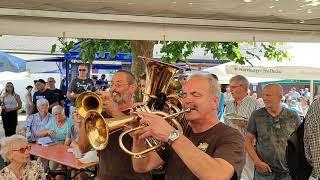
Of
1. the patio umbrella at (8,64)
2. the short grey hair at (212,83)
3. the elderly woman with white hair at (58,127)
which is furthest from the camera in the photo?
the patio umbrella at (8,64)

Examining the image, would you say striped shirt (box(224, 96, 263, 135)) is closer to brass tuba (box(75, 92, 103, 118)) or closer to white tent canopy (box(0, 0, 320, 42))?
white tent canopy (box(0, 0, 320, 42))

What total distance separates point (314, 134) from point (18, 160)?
2.63 m

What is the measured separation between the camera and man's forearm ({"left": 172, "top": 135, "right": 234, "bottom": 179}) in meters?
1.97

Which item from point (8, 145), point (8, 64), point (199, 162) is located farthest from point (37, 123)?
point (199, 162)

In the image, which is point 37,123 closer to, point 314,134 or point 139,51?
point 139,51

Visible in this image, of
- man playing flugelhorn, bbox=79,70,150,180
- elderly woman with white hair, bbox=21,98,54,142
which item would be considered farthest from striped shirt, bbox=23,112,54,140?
man playing flugelhorn, bbox=79,70,150,180

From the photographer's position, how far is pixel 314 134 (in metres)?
3.02

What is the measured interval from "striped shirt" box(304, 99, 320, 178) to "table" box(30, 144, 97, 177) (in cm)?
282

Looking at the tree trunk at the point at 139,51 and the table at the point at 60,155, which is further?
the tree trunk at the point at 139,51

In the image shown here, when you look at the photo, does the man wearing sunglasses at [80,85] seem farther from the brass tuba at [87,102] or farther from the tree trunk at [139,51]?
the brass tuba at [87,102]

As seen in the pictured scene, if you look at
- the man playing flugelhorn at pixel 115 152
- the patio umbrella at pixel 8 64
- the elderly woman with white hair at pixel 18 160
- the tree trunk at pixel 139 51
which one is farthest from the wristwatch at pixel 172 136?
the patio umbrella at pixel 8 64

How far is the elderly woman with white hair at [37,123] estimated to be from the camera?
6645 millimetres

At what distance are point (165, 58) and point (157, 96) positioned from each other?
5.75 meters

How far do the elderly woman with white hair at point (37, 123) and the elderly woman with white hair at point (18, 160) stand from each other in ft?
8.89
